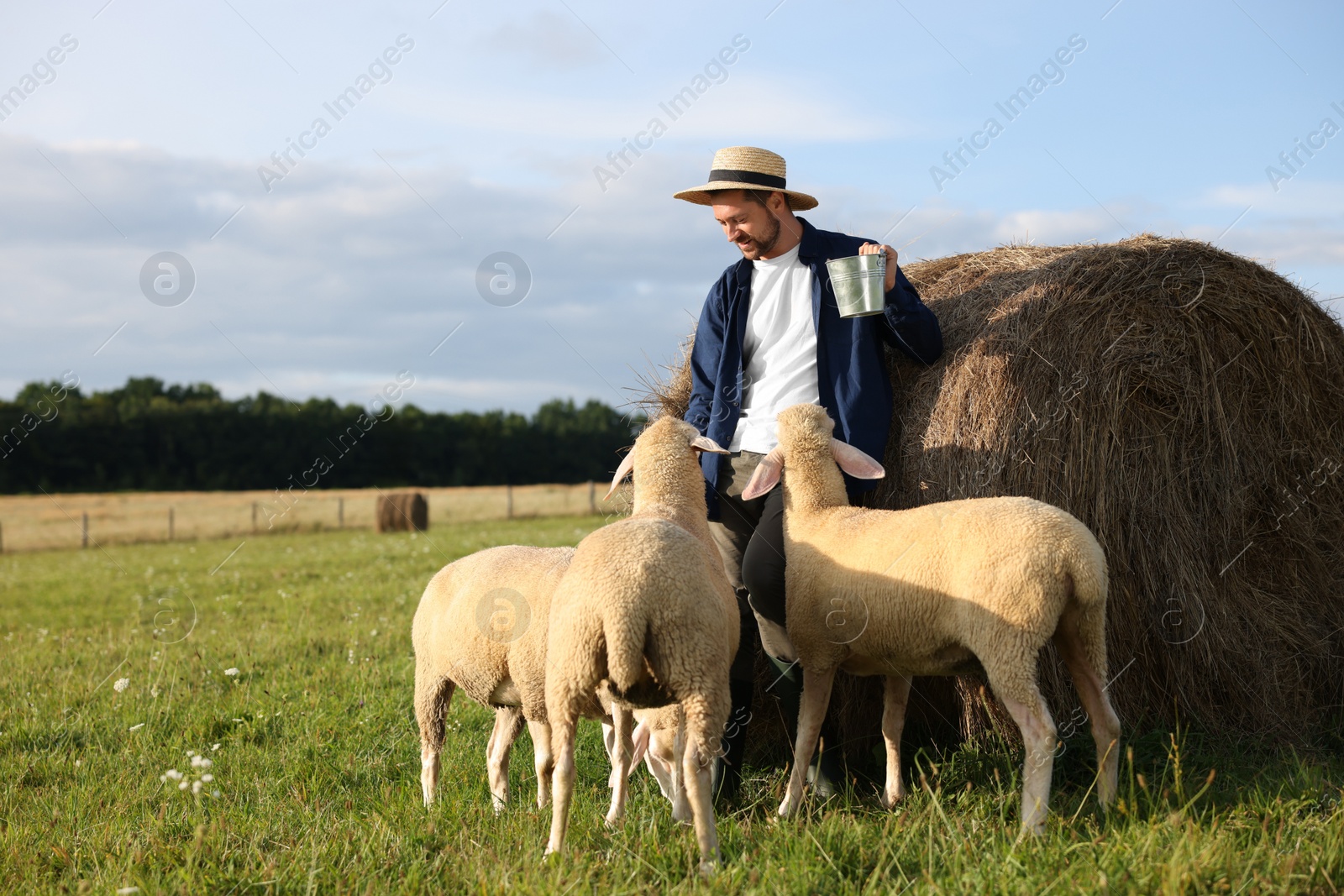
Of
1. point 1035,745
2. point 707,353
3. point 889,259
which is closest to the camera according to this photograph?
point 1035,745

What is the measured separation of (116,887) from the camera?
11.2ft

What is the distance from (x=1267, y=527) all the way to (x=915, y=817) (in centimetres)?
314

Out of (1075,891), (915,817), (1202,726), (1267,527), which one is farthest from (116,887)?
(1267,527)

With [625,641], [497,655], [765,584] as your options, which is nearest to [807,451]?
[765,584]

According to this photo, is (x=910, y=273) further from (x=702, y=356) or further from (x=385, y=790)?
(x=385, y=790)

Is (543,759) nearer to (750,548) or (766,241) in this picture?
(750,548)

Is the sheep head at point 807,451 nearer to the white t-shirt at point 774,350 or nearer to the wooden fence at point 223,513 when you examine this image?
the white t-shirt at point 774,350

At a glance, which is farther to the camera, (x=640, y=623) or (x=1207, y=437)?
(x=1207, y=437)

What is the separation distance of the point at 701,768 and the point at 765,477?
1.56 m

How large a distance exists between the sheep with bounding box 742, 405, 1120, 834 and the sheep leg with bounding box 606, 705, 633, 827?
2.25ft

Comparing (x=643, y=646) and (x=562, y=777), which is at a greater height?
(x=643, y=646)

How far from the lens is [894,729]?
178 inches

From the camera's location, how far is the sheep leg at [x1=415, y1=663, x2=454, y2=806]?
181 inches

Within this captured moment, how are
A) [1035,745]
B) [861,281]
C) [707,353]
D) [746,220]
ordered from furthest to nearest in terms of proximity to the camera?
[707,353], [746,220], [861,281], [1035,745]
